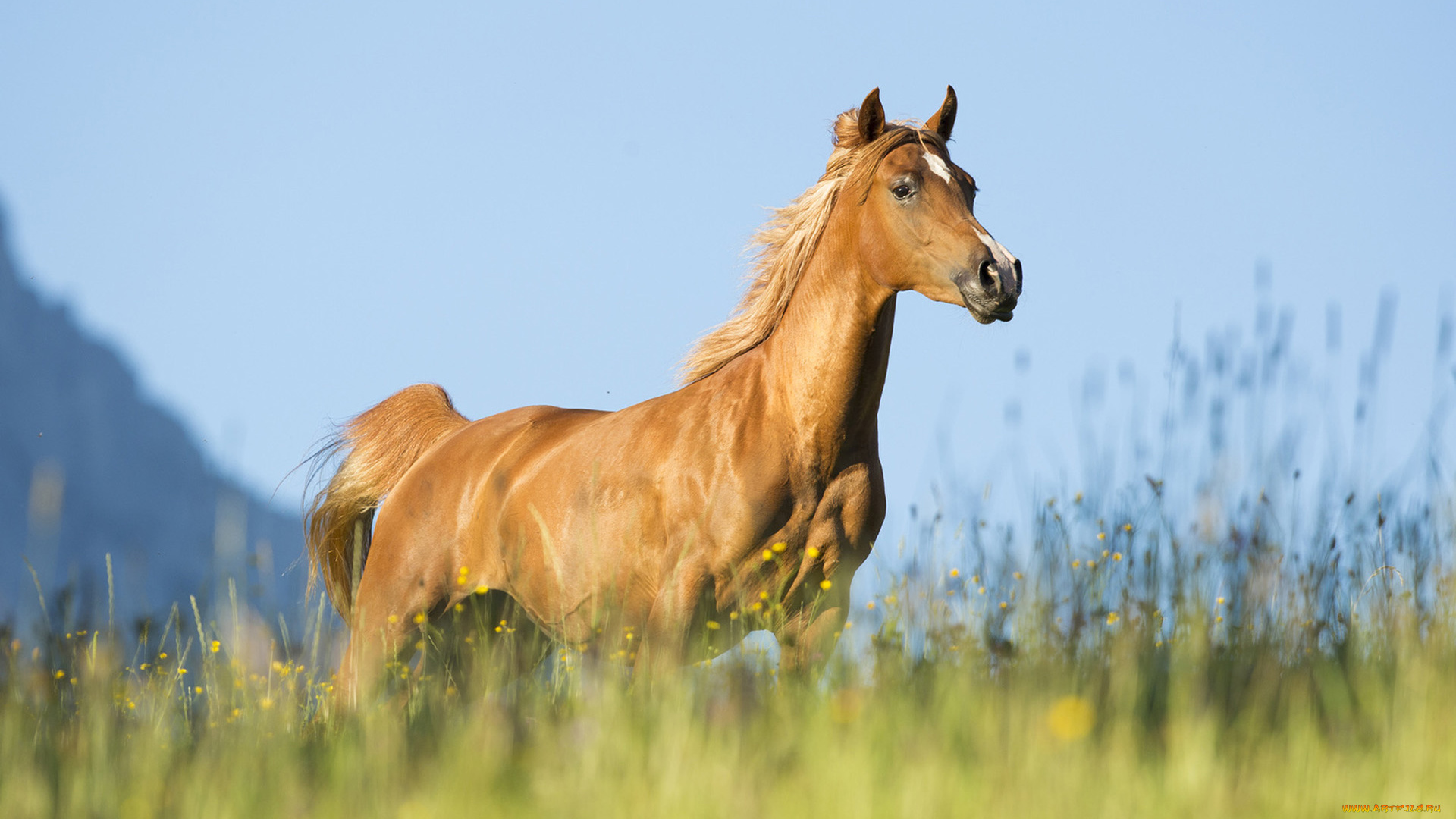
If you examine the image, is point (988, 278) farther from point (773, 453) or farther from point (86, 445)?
point (86, 445)

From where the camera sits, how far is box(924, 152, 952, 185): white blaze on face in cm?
445

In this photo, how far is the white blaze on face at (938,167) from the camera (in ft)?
14.6

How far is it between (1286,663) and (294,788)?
9.69 ft

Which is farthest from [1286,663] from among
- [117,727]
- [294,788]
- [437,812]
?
[117,727]

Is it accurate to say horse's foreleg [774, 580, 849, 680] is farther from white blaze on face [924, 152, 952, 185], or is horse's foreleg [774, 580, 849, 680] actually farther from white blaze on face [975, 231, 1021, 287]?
white blaze on face [924, 152, 952, 185]

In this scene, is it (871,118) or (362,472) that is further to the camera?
(362,472)

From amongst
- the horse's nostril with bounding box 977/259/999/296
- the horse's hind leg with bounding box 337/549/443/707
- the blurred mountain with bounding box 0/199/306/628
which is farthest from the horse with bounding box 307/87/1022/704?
the blurred mountain with bounding box 0/199/306/628

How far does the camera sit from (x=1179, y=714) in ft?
9.06

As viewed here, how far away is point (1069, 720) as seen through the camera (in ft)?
8.03

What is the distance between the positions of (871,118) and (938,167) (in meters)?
0.41

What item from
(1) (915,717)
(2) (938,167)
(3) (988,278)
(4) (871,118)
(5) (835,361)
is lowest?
(1) (915,717)

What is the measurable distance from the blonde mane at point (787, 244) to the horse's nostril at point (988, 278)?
691mm

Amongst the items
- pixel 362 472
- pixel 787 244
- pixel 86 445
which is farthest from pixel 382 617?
pixel 86 445

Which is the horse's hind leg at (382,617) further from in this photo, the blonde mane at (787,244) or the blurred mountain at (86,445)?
the blurred mountain at (86,445)
